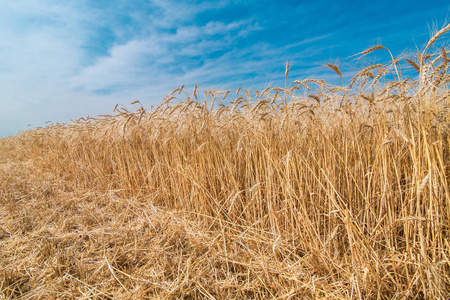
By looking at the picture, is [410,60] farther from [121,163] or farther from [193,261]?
[121,163]

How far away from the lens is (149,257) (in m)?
1.70

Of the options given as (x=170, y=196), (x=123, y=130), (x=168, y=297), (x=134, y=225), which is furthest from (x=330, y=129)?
(x=123, y=130)

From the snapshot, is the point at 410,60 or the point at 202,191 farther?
the point at 202,191

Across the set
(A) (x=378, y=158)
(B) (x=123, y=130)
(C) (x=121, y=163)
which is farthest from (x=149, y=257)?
(C) (x=121, y=163)

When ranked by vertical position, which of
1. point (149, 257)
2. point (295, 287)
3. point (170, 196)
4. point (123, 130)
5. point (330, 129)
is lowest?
point (295, 287)

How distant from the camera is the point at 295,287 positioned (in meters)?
1.33

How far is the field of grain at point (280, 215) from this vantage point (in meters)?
1.21

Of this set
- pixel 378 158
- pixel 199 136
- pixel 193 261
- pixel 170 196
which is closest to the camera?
pixel 378 158

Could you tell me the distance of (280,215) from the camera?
67.3 inches

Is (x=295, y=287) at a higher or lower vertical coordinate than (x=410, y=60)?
lower

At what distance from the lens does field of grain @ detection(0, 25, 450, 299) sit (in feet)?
3.97

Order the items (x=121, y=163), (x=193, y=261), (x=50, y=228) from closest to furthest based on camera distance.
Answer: (x=193, y=261) < (x=50, y=228) < (x=121, y=163)

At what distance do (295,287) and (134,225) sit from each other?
166 cm

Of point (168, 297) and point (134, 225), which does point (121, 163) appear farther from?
point (168, 297)
